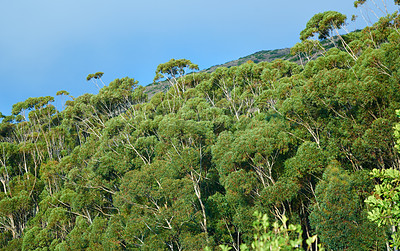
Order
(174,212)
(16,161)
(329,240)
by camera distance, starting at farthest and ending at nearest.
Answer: (16,161) → (174,212) → (329,240)

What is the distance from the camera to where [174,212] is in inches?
760

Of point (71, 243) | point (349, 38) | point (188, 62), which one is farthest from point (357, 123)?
point (188, 62)

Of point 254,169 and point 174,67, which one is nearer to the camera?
point 254,169

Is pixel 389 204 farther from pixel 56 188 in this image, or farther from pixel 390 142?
pixel 56 188

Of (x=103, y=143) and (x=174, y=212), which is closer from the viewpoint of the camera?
(x=174, y=212)

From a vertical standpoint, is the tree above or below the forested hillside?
above

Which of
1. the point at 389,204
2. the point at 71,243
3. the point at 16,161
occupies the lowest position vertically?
the point at 71,243

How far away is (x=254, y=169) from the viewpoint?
787 inches

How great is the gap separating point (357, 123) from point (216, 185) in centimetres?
1339

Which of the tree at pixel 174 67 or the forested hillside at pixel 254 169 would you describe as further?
the tree at pixel 174 67

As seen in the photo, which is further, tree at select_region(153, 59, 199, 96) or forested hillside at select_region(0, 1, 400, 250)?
tree at select_region(153, 59, 199, 96)

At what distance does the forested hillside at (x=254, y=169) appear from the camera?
14.2 m

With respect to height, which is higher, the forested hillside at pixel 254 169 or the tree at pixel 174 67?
the tree at pixel 174 67

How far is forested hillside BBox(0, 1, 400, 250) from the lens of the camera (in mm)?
14156
